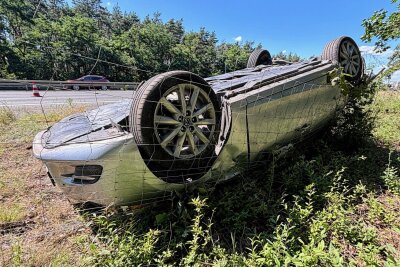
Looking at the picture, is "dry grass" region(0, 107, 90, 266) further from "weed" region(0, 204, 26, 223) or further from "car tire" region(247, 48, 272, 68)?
"car tire" region(247, 48, 272, 68)

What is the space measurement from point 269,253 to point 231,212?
688 mm

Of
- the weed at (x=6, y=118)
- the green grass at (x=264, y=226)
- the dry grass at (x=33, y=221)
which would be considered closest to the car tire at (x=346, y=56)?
the green grass at (x=264, y=226)

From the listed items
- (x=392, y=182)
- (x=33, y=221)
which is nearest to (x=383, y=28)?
A: (x=392, y=182)

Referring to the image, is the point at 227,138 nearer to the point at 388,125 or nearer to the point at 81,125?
the point at 81,125

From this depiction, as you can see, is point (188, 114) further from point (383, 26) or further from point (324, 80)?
point (383, 26)

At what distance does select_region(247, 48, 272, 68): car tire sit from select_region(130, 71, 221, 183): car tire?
3.33 metres

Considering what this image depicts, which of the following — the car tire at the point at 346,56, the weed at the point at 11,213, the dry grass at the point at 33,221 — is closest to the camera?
the dry grass at the point at 33,221

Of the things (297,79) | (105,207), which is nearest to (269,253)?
(105,207)

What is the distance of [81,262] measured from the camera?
2098mm

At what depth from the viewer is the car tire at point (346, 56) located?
4.18 metres

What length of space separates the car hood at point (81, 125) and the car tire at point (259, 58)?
3.37 m

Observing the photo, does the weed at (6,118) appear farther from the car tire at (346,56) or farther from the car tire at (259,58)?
the car tire at (346,56)

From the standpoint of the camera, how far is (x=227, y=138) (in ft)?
8.45

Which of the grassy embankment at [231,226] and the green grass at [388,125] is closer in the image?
the grassy embankment at [231,226]
